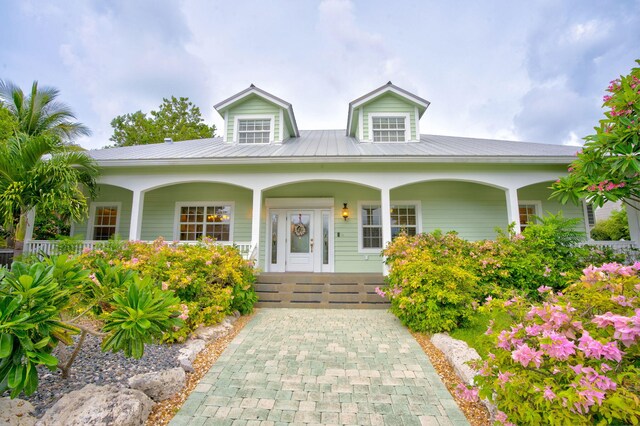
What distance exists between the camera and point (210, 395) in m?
2.83

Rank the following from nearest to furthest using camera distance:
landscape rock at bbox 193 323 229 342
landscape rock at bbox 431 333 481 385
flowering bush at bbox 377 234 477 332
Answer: landscape rock at bbox 431 333 481 385 < landscape rock at bbox 193 323 229 342 < flowering bush at bbox 377 234 477 332

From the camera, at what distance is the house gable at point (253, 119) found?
975cm

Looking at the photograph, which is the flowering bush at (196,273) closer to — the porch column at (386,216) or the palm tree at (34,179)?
the palm tree at (34,179)

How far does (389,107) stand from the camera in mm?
9773

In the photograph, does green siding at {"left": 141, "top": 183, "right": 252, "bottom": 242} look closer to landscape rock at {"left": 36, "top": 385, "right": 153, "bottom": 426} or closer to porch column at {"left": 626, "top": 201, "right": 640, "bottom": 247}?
landscape rock at {"left": 36, "top": 385, "right": 153, "bottom": 426}

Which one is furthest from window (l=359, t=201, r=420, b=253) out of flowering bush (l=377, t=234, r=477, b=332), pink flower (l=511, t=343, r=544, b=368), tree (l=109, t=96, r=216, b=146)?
tree (l=109, t=96, r=216, b=146)

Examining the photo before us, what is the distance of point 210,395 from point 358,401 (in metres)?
1.54

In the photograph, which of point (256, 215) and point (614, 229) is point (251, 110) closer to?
point (256, 215)

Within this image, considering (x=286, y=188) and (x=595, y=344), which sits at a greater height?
(x=286, y=188)

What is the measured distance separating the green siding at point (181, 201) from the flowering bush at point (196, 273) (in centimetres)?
291

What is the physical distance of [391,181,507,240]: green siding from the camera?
8805mm

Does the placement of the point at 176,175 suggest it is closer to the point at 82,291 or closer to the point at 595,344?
the point at 82,291

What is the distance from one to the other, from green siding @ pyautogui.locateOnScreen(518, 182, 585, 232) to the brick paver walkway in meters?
7.34

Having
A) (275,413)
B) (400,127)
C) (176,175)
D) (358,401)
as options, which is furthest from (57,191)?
(400,127)
